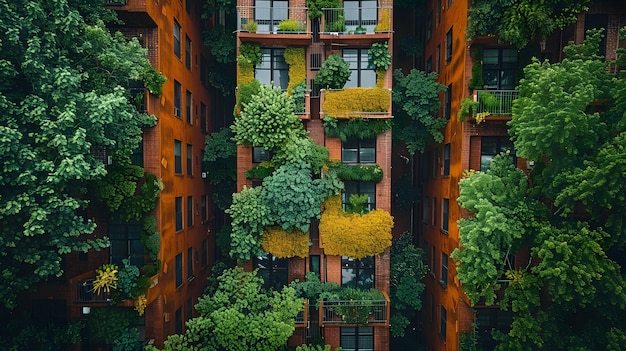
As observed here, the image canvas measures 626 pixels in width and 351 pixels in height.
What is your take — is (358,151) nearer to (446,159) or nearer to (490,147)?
(446,159)

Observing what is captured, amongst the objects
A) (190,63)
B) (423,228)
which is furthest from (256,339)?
(190,63)

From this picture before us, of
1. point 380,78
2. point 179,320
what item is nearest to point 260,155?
point 380,78

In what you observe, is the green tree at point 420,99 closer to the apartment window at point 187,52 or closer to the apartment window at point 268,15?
the apartment window at point 268,15

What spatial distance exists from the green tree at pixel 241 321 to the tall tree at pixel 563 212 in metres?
8.24

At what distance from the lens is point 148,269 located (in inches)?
659

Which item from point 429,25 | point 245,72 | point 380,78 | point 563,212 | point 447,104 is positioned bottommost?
point 563,212

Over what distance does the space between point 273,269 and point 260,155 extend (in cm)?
651

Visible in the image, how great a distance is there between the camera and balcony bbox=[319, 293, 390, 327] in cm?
1761

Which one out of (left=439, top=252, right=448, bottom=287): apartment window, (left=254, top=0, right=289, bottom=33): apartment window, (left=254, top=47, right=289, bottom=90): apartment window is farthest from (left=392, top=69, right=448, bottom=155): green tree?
(left=254, top=0, right=289, bottom=33): apartment window

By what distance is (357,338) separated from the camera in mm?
19297

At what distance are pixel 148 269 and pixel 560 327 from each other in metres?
18.3

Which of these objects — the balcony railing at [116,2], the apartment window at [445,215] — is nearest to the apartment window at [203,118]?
the balcony railing at [116,2]

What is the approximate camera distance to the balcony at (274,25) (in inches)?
720

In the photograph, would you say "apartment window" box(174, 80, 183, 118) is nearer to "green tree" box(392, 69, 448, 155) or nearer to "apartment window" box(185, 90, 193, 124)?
"apartment window" box(185, 90, 193, 124)
